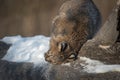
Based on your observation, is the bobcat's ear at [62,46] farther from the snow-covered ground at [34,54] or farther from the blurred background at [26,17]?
the blurred background at [26,17]

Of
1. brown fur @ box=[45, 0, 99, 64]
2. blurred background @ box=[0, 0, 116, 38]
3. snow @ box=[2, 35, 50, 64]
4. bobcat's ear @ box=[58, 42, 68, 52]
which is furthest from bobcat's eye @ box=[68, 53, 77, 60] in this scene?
blurred background @ box=[0, 0, 116, 38]

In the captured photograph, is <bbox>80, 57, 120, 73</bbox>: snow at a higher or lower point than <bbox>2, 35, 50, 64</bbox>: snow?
lower

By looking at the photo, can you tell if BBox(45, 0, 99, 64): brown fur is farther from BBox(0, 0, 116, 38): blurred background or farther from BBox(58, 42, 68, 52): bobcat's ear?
BBox(0, 0, 116, 38): blurred background

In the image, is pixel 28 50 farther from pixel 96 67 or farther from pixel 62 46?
pixel 96 67

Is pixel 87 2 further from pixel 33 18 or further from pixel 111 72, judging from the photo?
pixel 33 18

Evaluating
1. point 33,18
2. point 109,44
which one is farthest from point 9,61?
point 33,18

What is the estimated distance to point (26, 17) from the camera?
7582 mm

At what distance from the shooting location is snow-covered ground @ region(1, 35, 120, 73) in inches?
133

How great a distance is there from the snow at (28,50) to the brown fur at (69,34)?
32 centimetres

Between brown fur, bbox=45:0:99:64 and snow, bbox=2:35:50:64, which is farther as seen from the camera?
snow, bbox=2:35:50:64

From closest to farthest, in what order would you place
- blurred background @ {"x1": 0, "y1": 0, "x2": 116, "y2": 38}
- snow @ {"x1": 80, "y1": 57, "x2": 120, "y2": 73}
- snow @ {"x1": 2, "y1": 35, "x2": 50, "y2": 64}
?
snow @ {"x1": 80, "y1": 57, "x2": 120, "y2": 73}
snow @ {"x1": 2, "y1": 35, "x2": 50, "y2": 64}
blurred background @ {"x1": 0, "y1": 0, "x2": 116, "y2": 38}

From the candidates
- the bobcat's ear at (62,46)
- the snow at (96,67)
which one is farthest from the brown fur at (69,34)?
the snow at (96,67)

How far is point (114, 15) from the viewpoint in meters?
3.69

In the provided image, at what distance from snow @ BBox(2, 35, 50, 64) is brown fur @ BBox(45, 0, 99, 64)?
12.5 inches
